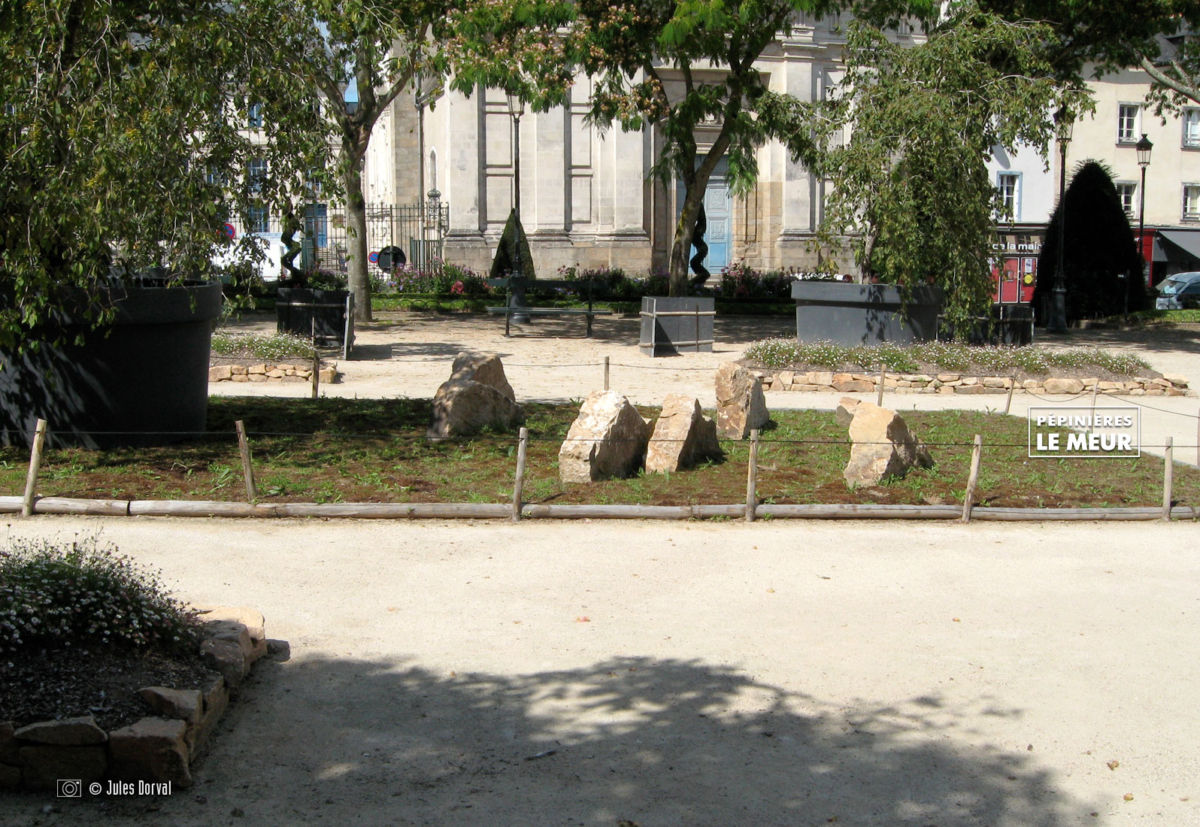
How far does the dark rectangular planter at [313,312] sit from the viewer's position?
18.8 metres

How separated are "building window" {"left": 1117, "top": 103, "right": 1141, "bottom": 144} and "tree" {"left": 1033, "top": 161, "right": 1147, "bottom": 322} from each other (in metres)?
16.0

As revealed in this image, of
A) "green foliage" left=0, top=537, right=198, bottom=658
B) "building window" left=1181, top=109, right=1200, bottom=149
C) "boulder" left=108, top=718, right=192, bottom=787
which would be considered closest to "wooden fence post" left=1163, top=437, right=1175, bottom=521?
"green foliage" left=0, top=537, right=198, bottom=658

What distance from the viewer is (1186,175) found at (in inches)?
1690

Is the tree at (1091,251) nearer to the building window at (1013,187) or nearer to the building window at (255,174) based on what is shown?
the building window at (1013,187)

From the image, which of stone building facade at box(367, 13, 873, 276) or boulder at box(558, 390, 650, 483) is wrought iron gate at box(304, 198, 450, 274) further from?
boulder at box(558, 390, 650, 483)

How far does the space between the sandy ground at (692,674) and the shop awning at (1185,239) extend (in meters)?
37.0

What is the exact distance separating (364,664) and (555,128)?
28.3 meters

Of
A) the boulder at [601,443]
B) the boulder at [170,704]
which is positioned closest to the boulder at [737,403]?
the boulder at [601,443]

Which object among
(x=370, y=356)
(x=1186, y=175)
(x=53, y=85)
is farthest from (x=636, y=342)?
(x=1186, y=175)

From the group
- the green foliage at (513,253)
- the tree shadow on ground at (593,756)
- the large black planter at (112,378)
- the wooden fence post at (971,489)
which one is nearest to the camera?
the tree shadow on ground at (593,756)

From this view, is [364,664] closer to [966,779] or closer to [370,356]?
[966,779]

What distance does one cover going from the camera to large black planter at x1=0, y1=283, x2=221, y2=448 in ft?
33.5

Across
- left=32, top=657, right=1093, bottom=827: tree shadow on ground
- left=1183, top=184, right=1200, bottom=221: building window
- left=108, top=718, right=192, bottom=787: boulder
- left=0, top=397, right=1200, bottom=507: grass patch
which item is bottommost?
left=32, top=657, right=1093, bottom=827: tree shadow on ground

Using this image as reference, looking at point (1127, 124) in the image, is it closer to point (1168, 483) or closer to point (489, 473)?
point (1168, 483)
